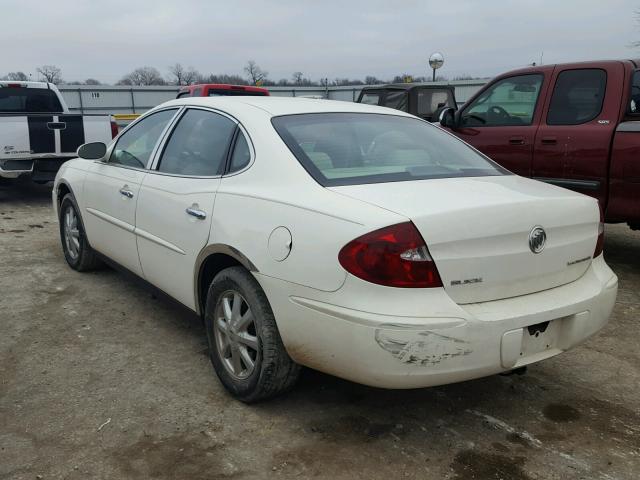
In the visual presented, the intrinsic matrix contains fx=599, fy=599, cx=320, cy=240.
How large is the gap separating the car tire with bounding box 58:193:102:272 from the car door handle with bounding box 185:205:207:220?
1.95 m

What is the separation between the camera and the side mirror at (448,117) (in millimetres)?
6148

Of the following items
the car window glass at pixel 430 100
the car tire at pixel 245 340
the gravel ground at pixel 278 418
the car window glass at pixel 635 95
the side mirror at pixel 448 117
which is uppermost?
the car window glass at pixel 430 100

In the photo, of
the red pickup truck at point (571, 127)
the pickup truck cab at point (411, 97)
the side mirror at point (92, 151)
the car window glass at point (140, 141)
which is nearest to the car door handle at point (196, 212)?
the car window glass at point (140, 141)

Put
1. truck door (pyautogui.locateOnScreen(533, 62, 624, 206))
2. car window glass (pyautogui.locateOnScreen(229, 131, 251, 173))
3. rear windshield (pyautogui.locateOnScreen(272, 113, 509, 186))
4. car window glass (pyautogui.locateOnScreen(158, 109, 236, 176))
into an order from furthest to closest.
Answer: truck door (pyautogui.locateOnScreen(533, 62, 624, 206))
car window glass (pyautogui.locateOnScreen(158, 109, 236, 176))
car window glass (pyautogui.locateOnScreen(229, 131, 251, 173))
rear windshield (pyautogui.locateOnScreen(272, 113, 509, 186))

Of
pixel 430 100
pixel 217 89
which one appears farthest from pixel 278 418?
pixel 217 89

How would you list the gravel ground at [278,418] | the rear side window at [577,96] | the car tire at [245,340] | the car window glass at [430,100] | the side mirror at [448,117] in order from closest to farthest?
the gravel ground at [278,418]
the car tire at [245,340]
the rear side window at [577,96]
the side mirror at [448,117]
the car window glass at [430,100]

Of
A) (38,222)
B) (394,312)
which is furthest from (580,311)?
(38,222)

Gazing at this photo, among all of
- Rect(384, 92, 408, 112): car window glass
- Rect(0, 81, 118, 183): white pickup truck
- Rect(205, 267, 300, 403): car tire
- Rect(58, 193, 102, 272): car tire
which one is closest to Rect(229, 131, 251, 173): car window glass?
Rect(205, 267, 300, 403): car tire

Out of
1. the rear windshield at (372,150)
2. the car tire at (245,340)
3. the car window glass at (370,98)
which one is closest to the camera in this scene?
the car tire at (245,340)

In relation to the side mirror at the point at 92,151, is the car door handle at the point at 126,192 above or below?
below

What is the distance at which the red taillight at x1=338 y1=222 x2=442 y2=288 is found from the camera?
2344mm

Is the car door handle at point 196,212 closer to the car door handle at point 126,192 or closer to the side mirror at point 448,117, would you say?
the car door handle at point 126,192

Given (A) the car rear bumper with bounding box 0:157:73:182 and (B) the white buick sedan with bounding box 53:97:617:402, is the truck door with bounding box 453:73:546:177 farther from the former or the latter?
(A) the car rear bumper with bounding box 0:157:73:182

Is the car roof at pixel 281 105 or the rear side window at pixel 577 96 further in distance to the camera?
the rear side window at pixel 577 96
